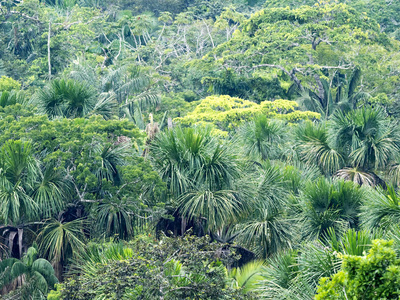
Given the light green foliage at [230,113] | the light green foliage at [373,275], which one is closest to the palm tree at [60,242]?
the light green foliage at [373,275]

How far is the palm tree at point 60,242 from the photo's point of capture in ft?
44.4

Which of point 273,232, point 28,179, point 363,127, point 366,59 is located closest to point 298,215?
point 273,232

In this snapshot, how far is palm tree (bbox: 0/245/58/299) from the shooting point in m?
12.8

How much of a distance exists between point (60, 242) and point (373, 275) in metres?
8.80

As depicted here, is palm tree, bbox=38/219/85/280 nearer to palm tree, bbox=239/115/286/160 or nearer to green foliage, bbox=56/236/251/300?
green foliage, bbox=56/236/251/300

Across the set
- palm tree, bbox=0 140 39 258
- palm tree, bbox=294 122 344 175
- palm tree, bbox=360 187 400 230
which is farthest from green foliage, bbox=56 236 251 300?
palm tree, bbox=294 122 344 175

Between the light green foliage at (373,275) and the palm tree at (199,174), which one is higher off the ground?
the light green foliage at (373,275)

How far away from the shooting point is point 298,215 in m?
14.0

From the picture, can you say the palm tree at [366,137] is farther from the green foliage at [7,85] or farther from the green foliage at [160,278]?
the green foliage at [7,85]

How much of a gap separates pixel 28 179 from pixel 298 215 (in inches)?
250

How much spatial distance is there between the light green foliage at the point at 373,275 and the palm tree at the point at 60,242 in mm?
8250

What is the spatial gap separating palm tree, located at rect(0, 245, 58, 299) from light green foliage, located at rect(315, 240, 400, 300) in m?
8.18

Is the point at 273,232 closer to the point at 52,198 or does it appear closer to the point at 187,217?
the point at 187,217

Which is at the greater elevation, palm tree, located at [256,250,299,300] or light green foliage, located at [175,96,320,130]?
palm tree, located at [256,250,299,300]
